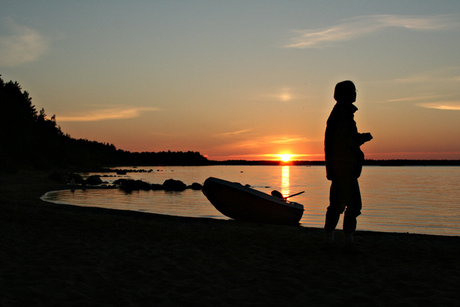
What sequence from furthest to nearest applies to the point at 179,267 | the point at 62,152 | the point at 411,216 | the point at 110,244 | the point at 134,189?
the point at 62,152 → the point at 134,189 → the point at 411,216 → the point at 110,244 → the point at 179,267

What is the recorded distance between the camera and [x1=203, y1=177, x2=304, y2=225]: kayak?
59.9 ft

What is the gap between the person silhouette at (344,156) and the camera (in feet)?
29.6

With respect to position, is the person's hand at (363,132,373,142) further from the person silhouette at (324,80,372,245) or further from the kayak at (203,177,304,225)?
the kayak at (203,177,304,225)

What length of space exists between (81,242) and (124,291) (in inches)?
184

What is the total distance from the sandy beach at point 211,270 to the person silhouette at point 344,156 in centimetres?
91

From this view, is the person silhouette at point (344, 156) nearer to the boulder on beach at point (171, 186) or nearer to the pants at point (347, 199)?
the pants at point (347, 199)

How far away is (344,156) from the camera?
9086mm

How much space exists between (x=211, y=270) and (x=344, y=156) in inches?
153

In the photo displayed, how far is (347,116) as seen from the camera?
9.27 metres

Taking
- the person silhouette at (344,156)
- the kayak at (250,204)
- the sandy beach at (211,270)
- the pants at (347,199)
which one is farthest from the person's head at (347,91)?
the kayak at (250,204)

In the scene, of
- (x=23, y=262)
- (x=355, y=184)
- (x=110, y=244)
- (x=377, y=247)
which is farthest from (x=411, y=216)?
(x=23, y=262)

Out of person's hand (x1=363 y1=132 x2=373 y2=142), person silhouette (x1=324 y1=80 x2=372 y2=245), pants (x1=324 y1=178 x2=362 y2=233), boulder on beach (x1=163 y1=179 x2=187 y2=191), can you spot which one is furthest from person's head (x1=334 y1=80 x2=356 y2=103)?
boulder on beach (x1=163 y1=179 x2=187 y2=191)

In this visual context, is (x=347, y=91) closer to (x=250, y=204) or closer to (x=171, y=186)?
(x=250, y=204)

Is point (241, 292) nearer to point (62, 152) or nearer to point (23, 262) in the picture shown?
point (23, 262)
